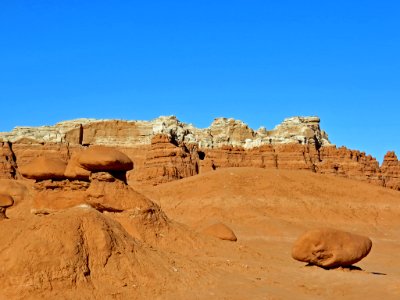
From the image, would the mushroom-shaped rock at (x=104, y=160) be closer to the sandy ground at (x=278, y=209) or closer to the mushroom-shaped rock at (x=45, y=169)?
the mushroom-shaped rock at (x=45, y=169)

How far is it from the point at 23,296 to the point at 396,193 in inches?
1764

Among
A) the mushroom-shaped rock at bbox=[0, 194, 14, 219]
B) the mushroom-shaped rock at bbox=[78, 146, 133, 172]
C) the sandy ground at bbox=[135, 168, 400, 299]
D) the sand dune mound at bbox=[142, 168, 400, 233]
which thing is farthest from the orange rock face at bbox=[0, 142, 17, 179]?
the mushroom-shaped rock at bbox=[0, 194, 14, 219]

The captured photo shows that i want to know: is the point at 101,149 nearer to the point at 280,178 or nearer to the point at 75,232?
the point at 75,232

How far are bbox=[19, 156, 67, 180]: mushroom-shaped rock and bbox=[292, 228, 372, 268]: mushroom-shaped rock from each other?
406 inches

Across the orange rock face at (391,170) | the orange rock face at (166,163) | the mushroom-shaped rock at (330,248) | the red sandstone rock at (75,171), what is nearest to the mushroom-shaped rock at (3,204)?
the red sandstone rock at (75,171)

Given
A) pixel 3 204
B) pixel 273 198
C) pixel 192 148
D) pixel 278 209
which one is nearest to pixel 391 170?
pixel 192 148

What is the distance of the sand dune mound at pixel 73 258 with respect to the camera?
37.5 feet

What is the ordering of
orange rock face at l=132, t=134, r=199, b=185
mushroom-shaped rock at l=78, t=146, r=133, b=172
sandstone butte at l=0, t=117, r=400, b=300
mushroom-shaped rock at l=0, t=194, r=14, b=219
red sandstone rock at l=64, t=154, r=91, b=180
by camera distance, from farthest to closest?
1. orange rock face at l=132, t=134, r=199, b=185
2. red sandstone rock at l=64, t=154, r=91, b=180
3. mushroom-shaped rock at l=78, t=146, r=133, b=172
4. mushroom-shaped rock at l=0, t=194, r=14, b=219
5. sandstone butte at l=0, t=117, r=400, b=300

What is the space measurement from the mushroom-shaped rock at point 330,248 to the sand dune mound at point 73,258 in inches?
234

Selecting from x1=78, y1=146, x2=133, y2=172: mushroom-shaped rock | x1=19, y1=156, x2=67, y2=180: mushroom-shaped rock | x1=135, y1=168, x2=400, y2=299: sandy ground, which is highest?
x1=78, y1=146, x2=133, y2=172: mushroom-shaped rock

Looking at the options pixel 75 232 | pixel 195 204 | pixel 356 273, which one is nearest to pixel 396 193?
pixel 195 204

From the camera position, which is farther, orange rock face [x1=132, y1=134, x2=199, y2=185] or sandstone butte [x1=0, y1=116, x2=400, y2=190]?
sandstone butte [x1=0, y1=116, x2=400, y2=190]

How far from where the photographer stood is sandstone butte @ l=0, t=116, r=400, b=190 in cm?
6303

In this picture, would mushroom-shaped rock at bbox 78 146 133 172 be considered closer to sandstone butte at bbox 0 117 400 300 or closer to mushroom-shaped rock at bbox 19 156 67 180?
sandstone butte at bbox 0 117 400 300
